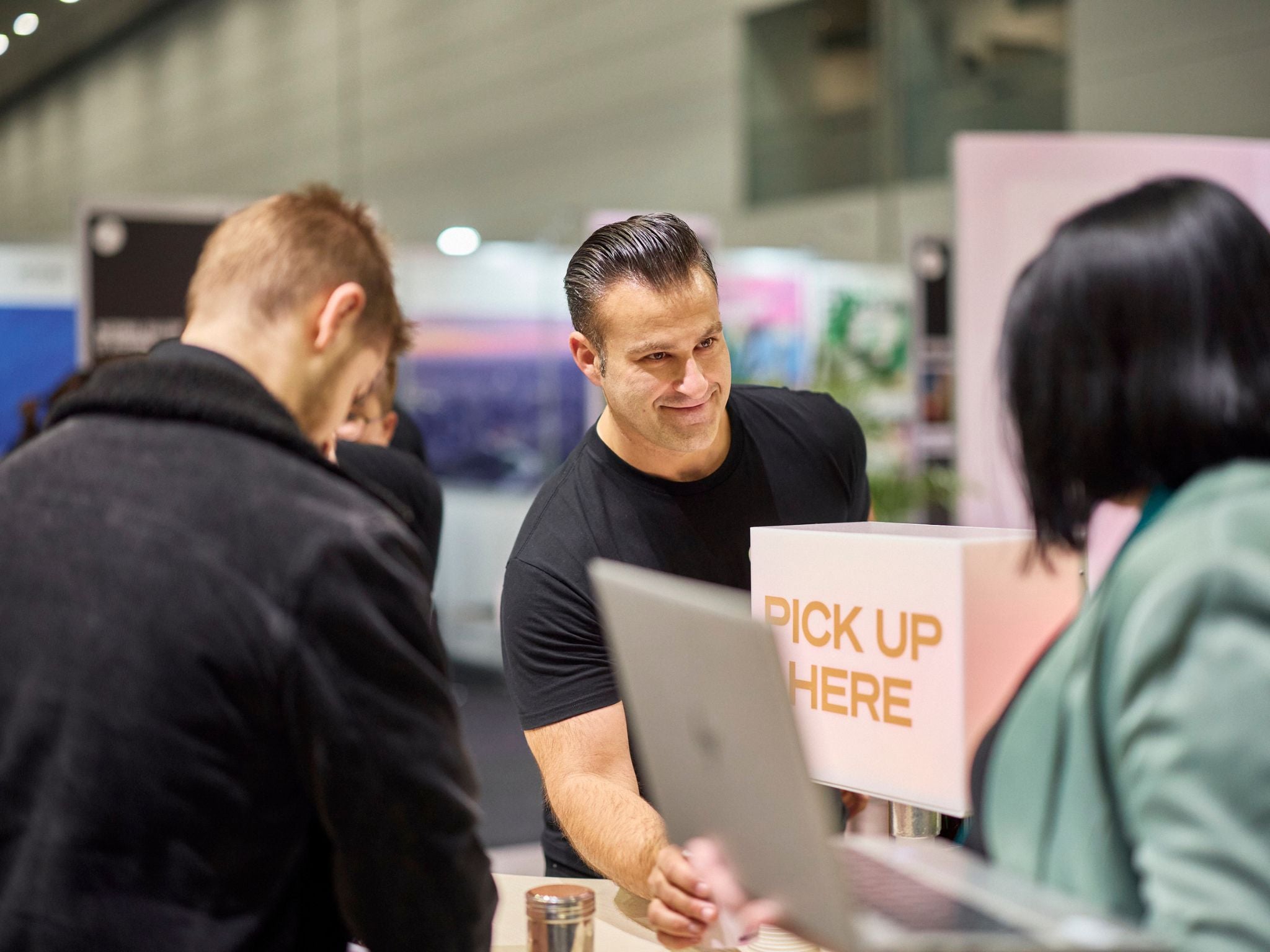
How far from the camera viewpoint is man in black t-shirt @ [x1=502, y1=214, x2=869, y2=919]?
1.87 m

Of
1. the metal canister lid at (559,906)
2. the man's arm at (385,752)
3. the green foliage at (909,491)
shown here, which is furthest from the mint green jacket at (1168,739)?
the green foliage at (909,491)

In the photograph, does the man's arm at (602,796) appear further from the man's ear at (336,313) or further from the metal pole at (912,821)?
the man's ear at (336,313)

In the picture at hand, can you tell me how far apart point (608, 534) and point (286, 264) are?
2.72ft

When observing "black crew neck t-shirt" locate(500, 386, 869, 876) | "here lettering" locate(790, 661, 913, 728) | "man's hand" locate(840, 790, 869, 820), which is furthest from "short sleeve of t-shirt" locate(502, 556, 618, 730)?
"here lettering" locate(790, 661, 913, 728)

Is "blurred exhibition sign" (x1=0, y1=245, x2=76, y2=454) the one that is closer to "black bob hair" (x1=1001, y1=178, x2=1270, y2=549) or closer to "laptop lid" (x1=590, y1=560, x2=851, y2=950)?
"laptop lid" (x1=590, y1=560, x2=851, y2=950)

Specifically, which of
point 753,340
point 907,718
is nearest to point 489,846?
point 753,340

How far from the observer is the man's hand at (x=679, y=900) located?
4.73 feet

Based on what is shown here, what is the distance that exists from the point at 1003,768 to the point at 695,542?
1.01 meters

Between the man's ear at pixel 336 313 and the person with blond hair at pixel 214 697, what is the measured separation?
88 mm

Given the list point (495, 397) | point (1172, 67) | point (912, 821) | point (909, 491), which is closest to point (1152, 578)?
point (912, 821)

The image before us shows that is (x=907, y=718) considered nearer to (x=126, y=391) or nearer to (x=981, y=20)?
(x=126, y=391)

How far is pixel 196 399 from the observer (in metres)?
1.13

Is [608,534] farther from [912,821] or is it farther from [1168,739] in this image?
[1168,739]

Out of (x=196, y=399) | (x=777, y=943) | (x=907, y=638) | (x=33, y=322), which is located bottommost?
(x=777, y=943)
